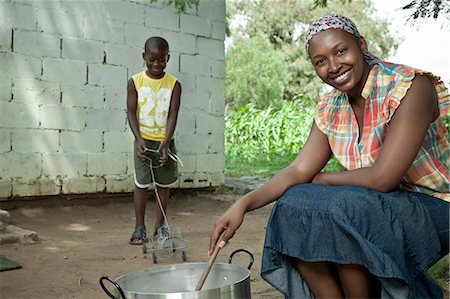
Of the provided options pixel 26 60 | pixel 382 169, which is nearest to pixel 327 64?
pixel 382 169

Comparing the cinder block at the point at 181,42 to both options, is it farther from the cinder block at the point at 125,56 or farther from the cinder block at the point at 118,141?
the cinder block at the point at 118,141

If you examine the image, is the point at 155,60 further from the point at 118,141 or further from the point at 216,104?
the point at 216,104

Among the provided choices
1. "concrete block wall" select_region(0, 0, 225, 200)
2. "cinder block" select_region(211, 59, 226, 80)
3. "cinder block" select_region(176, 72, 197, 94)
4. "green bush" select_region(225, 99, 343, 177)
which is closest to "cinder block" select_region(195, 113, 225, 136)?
"concrete block wall" select_region(0, 0, 225, 200)

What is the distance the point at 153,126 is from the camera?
4383 mm

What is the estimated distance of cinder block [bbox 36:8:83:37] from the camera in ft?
18.0

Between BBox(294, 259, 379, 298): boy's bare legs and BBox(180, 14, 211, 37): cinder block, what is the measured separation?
5032 millimetres

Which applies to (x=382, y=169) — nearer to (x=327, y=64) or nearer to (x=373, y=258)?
(x=373, y=258)

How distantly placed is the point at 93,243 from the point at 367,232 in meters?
3.06

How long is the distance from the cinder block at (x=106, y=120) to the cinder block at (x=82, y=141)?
0.07 meters

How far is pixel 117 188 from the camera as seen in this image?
602 cm

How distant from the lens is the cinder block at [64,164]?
5.54 metres

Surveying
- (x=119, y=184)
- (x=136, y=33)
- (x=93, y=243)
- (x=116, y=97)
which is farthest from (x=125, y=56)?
(x=93, y=243)

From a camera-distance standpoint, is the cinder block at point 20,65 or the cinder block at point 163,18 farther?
the cinder block at point 163,18

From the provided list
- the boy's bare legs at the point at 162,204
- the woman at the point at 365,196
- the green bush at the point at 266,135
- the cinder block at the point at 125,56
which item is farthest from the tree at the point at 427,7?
the green bush at the point at 266,135
